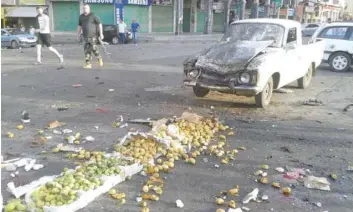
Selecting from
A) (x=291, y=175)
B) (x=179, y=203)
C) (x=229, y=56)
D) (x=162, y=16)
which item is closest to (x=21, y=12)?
(x=162, y=16)

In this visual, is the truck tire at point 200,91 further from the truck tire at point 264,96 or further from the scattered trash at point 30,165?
the scattered trash at point 30,165

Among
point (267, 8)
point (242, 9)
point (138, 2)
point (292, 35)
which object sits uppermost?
point (267, 8)

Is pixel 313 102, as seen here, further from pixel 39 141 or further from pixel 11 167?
pixel 11 167

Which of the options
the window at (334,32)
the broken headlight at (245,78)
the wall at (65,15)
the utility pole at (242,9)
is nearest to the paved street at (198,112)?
the broken headlight at (245,78)

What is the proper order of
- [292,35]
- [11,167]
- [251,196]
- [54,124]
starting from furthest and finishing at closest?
[292,35], [54,124], [11,167], [251,196]

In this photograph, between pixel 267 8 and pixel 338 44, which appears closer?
pixel 338 44

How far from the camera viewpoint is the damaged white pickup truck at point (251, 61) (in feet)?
24.4

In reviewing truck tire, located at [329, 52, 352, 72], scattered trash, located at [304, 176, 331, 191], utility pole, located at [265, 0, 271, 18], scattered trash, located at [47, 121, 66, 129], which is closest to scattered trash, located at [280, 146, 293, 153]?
scattered trash, located at [304, 176, 331, 191]

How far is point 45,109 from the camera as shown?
751cm

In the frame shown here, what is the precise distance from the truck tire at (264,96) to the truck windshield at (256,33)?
0.98 meters

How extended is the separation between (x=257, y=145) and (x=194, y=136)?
36.5 inches

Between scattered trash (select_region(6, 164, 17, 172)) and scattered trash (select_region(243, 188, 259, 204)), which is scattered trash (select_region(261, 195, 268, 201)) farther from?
scattered trash (select_region(6, 164, 17, 172))

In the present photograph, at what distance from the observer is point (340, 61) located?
13664 millimetres

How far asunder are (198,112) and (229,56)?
4.12ft
